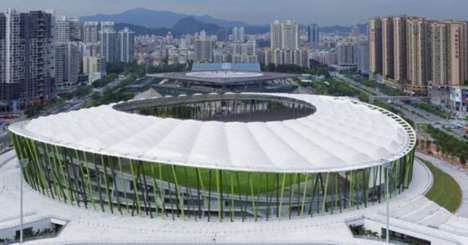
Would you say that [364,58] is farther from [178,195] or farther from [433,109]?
[178,195]

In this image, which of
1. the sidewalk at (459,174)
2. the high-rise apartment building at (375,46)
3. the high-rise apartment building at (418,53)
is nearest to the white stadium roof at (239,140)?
the sidewalk at (459,174)

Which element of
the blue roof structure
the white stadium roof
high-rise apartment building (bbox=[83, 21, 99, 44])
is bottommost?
the white stadium roof

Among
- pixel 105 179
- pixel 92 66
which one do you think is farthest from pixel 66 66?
pixel 105 179

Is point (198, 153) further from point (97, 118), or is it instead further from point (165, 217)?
point (97, 118)

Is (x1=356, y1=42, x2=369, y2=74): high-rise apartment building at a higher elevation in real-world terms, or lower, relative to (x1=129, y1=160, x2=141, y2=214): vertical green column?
higher

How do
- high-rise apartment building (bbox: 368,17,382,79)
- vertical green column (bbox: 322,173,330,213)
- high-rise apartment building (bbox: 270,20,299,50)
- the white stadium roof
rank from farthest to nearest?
high-rise apartment building (bbox: 270,20,299,50) < high-rise apartment building (bbox: 368,17,382,79) < vertical green column (bbox: 322,173,330,213) < the white stadium roof

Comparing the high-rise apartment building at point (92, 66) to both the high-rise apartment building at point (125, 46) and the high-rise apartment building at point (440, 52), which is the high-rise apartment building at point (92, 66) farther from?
the high-rise apartment building at point (440, 52)

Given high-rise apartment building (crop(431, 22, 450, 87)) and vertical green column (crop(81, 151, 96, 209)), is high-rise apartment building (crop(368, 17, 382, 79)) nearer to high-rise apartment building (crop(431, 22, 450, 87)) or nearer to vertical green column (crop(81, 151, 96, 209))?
high-rise apartment building (crop(431, 22, 450, 87))

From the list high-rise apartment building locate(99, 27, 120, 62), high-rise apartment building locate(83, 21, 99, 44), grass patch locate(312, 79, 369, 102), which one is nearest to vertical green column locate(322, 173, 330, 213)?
grass patch locate(312, 79, 369, 102)

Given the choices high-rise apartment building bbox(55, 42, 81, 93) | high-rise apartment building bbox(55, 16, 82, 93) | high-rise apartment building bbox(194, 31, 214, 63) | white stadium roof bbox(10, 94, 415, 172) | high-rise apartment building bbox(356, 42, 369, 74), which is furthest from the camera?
high-rise apartment building bbox(194, 31, 214, 63)

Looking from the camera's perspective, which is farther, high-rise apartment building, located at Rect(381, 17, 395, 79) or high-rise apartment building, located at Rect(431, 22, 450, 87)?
high-rise apartment building, located at Rect(381, 17, 395, 79)
